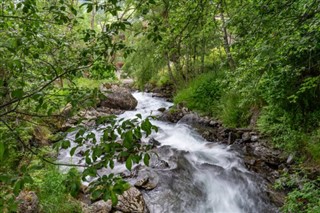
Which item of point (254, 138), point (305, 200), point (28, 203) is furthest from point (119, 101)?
point (305, 200)

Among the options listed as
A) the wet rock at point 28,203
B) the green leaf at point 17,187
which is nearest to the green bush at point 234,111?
the wet rock at point 28,203

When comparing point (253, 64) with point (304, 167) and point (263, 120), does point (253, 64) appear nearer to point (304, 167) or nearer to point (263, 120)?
point (304, 167)

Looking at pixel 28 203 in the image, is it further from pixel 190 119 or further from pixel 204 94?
pixel 204 94

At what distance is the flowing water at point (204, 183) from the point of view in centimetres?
446

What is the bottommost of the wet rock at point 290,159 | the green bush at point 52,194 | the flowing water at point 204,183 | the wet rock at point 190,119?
the flowing water at point 204,183

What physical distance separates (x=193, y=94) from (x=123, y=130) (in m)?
8.34

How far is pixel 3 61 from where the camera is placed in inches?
59.2

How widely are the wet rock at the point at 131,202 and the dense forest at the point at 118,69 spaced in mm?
661

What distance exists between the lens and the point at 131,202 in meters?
4.02

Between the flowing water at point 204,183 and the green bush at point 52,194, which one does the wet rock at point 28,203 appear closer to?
the green bush at point 52,194

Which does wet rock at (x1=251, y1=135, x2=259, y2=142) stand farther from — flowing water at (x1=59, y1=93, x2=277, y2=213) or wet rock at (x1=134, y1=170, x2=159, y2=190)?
wet rock at (x1=134, y1=170, x2=159, y2=190)

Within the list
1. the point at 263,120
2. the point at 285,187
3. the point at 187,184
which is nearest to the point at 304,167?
the point at 285,187

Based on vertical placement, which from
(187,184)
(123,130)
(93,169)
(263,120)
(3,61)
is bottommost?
(187,184)

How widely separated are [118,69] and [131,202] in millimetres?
2172
